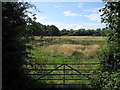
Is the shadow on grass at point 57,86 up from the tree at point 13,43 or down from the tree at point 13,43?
down

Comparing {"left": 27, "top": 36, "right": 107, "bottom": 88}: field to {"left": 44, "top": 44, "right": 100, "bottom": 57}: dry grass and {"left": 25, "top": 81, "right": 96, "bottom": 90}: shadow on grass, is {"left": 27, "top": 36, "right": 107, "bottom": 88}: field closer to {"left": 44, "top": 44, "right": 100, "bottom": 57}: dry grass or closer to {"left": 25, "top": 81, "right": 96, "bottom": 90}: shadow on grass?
{"left": 44, "top": 44, "right": 100, "bottom": 57}: dry grass

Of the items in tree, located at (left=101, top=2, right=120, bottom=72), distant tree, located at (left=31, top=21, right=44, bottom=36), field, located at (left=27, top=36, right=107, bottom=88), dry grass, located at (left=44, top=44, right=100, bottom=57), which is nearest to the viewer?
tree, located at (left=101, top=2, right=120, bottom=72)

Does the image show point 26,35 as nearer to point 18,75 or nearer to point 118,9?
point 18,75

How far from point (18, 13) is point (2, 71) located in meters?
2.23

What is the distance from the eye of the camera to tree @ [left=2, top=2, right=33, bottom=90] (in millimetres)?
5664

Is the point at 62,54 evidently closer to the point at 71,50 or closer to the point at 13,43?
the point at 71,50

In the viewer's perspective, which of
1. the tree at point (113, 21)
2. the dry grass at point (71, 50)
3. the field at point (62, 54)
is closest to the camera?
the tree at point (113, 21)

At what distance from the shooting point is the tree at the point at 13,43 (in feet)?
18.6

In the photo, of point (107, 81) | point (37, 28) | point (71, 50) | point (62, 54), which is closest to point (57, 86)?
point (107, 81)

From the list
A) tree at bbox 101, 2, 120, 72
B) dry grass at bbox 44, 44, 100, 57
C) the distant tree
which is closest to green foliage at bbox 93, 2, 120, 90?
tree at bbox 101, 2, 120, 72

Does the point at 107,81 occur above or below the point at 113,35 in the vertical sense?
below

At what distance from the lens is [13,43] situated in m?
5.71

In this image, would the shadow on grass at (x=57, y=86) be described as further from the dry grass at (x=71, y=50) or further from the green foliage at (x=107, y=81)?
the dry grass at (x=71, y=50)

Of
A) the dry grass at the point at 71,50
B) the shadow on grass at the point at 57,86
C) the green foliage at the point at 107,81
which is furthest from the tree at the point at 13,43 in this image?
the dry grass at the point at 71,50
